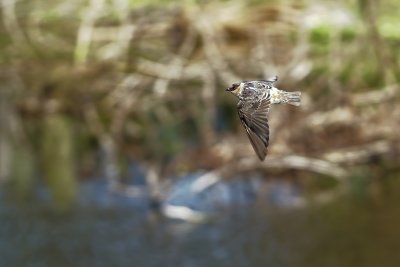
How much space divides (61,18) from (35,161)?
15.6ft

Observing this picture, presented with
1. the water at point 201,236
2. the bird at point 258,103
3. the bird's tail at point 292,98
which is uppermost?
the bird's tail at point 292,98

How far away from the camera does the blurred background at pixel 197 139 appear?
10234 millimetres

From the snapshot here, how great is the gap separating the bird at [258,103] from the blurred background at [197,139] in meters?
5.04

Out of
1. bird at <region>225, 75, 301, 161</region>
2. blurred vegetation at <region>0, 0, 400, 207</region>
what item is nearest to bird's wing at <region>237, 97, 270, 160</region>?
bird at <region>225, 75, 301, 161</region>

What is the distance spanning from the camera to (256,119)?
4.46m

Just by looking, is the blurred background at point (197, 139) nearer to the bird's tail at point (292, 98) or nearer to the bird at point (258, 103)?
the bird at point (258, 103)

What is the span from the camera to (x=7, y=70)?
15984mm

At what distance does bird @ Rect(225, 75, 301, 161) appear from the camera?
4344 millimetres

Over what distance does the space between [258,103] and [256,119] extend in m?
0.12

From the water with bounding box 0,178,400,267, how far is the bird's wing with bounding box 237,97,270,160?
5.07m

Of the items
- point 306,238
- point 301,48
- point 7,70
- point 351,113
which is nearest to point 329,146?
point 351,113

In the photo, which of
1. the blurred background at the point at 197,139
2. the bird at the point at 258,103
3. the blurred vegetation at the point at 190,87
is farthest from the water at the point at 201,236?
the bird at the point at 258,103

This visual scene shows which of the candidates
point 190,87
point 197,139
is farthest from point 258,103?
point 190,87

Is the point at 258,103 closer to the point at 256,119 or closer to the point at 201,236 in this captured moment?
the point at 256,119
